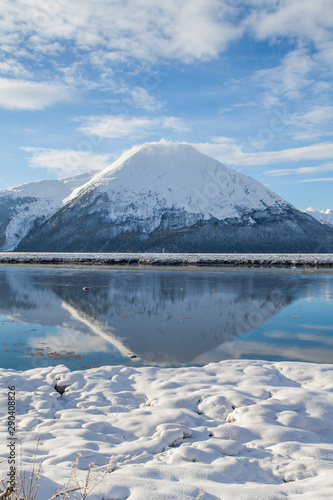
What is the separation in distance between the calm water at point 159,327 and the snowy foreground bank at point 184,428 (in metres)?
1.83

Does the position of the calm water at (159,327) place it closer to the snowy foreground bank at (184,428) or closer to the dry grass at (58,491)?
the snowy foreground bank at (184,428)

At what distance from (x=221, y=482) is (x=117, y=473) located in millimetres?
1485

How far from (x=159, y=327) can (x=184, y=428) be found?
961 cm

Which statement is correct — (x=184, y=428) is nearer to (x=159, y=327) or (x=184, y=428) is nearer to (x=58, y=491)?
(x=58, y=491)

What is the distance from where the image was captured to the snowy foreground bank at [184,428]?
5.45m

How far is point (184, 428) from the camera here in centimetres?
739

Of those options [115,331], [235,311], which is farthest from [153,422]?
[235,311]

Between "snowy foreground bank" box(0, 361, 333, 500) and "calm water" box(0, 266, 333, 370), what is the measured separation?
5.99ft

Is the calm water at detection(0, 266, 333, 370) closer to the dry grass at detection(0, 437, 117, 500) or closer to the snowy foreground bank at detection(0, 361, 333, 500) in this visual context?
the snowy foreground bank at detection(0, 361, 333, 500)

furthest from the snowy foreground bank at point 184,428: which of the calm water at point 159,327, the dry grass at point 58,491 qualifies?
the calm water at point 159,327

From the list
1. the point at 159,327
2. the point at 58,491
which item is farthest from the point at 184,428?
the point at 159,327

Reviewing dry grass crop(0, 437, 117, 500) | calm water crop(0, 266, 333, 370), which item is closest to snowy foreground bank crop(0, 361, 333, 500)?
dry grass crop(0, 437, 117, 500)

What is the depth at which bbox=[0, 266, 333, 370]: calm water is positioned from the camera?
42.4ft

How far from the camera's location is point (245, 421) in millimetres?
7801
